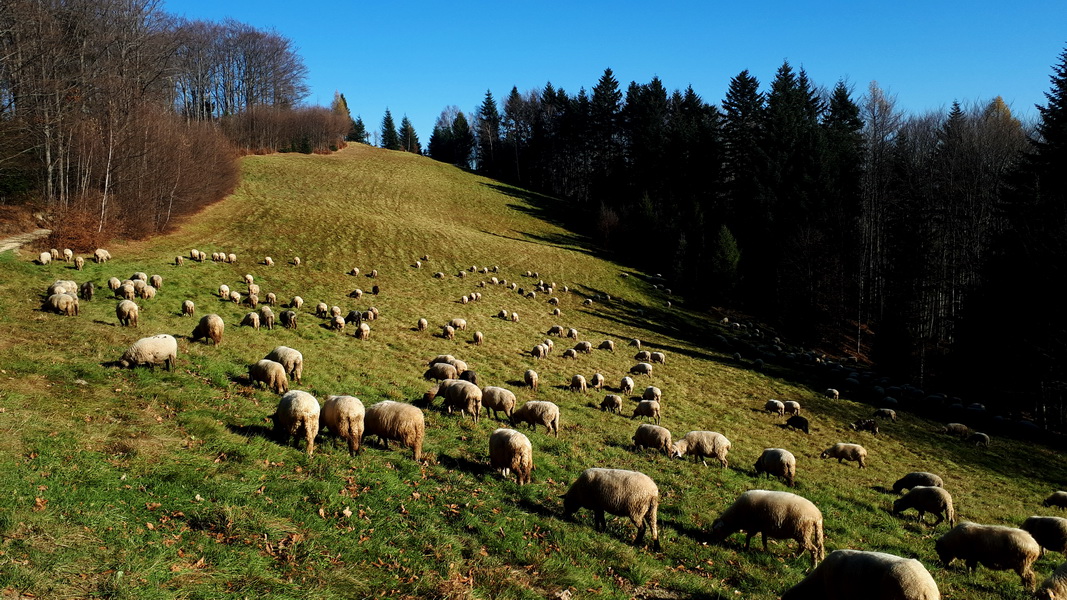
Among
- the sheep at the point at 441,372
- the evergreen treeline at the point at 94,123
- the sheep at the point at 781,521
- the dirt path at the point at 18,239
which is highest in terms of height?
the evergreen treeline at the point at 94,123

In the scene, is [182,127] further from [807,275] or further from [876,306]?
[876,306]

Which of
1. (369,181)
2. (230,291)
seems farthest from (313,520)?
(369,181)

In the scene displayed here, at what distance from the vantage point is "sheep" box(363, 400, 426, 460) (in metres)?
12.7

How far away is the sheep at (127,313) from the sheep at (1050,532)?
1169 inches

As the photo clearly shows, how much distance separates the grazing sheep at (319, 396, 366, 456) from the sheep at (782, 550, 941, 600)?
953 centimetres

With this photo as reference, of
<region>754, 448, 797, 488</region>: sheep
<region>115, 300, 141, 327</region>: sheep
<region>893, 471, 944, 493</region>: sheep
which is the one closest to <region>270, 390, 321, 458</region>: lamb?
<region>115, 300, 141, 327</region>: sheep

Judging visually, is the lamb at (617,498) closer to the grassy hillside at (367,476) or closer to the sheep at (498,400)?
the grassy hillside at (367,476)

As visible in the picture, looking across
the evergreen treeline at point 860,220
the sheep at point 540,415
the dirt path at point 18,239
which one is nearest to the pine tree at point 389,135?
the evergreen treeline at point 860,220

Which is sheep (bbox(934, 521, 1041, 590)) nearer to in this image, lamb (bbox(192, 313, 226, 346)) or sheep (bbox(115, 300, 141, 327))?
lamb (bbox(192, 313, 226, 346))

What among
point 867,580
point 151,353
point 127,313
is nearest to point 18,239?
point 127,313

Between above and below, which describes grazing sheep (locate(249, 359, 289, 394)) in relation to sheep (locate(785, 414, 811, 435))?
above

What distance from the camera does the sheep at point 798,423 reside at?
23938 millimetres

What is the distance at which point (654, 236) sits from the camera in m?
67.4

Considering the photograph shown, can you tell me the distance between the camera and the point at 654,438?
17078 mm
